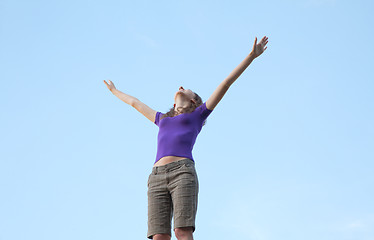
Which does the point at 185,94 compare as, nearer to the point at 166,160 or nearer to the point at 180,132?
the point at 180,132

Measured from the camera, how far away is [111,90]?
675 centimetres

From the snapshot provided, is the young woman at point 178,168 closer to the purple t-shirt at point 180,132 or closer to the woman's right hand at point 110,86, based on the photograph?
the purple t-shirt at point 180,132

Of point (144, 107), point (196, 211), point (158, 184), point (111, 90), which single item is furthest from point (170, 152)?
point (111, 90)

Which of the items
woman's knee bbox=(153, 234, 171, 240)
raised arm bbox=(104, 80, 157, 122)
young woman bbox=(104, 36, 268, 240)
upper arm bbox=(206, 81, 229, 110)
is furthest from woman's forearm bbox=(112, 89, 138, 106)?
woman's knee bbox=(153, 234, 171, 240)

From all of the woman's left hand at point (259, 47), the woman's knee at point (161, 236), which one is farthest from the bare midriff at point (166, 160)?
the woman's left hand at point (259, 47)

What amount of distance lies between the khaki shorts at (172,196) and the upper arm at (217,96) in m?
0.71

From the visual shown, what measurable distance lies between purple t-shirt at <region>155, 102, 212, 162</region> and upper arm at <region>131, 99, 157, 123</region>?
29cm

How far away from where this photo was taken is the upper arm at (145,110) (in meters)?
6.00

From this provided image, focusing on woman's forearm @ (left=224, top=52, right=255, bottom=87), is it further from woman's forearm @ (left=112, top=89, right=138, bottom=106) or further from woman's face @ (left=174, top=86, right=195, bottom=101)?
woman's forearm @ (left=112, top=89, right=138, bottom=106)

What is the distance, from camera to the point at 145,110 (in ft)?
20.0

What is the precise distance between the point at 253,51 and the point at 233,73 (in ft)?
1.06

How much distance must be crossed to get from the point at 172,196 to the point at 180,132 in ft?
2.45

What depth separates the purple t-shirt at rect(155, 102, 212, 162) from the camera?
17.4ft

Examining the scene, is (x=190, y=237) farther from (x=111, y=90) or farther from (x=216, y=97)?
(x=111, y=90)
